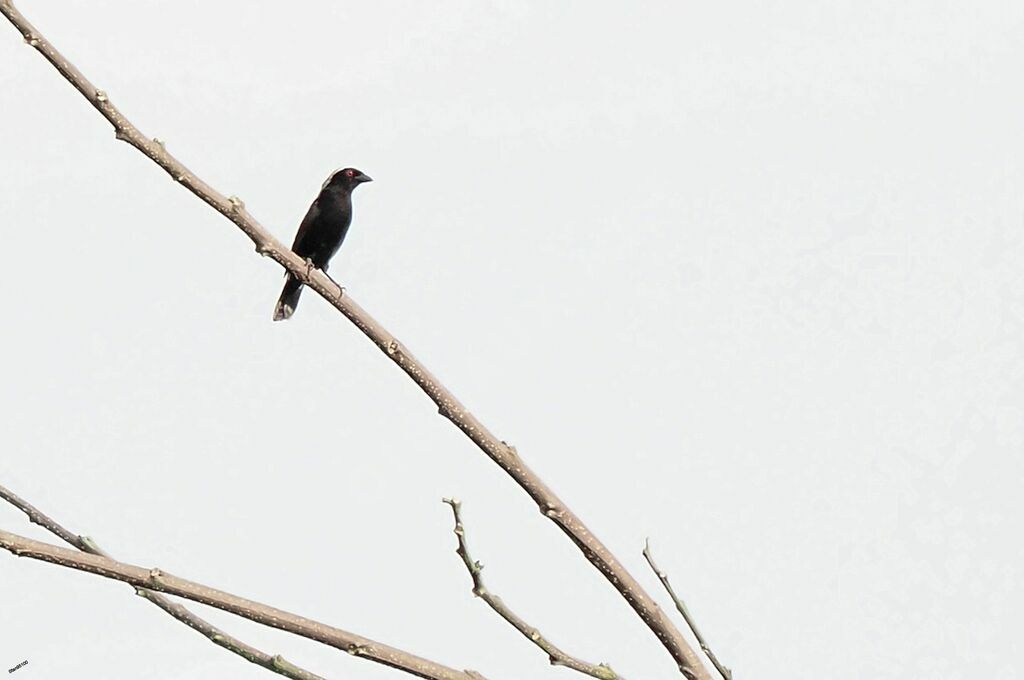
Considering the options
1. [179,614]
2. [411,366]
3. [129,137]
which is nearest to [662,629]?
[411,366]

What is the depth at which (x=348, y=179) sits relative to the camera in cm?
1155

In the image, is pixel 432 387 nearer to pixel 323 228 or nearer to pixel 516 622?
pixel 516 622

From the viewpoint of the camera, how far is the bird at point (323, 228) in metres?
11.0

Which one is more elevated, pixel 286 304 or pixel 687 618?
pixel 286 304

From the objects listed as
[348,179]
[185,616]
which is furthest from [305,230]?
[185,616]

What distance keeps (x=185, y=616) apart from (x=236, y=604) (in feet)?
1.62

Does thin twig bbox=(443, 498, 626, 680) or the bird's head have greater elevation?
the bird's head

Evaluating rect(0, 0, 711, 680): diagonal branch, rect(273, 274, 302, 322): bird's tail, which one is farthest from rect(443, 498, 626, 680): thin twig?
rect(273, 274, 302, 322): bird's tail

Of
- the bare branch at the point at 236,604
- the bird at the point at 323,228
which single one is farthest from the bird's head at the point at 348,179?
the bare branch at the point at 236,604

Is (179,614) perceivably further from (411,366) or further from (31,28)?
(31,28)

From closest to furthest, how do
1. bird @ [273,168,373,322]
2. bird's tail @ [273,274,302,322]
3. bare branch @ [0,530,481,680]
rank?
1. bare branch @ [0,530,481,680]
2. bird @ [273,168,373,322]
3. bird's tail @ [273,274,302,322]

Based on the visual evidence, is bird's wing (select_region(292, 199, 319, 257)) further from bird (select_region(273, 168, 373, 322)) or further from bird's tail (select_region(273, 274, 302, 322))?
bird's tail (select_region(273, 274, 302, 322))

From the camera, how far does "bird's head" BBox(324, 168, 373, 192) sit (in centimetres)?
1151

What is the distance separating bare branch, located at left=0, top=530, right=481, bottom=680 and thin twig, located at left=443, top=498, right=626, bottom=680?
Result: 21 cm
